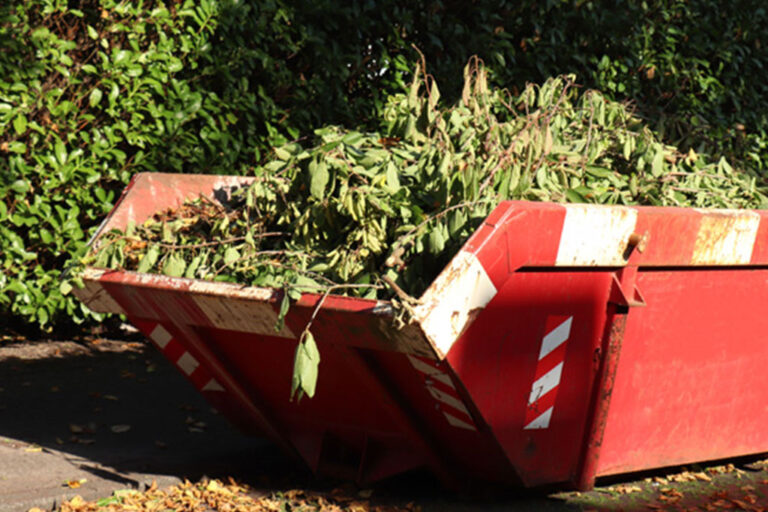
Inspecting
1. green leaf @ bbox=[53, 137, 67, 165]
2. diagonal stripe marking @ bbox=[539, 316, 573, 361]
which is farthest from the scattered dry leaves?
green leaf @ bbox=[53, 137, 67, 165]

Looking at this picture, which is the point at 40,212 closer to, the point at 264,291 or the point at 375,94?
the point at 375,94

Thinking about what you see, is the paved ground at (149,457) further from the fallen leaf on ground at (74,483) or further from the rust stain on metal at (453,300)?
the rust stain on metal at (453,300)

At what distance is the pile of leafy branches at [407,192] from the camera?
3.23 meters

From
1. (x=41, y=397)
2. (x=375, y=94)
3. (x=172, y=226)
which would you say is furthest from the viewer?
(x=375, y=94)

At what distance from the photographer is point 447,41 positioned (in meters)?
6.98

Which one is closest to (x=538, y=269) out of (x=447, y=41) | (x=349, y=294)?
(x=349, y=294)

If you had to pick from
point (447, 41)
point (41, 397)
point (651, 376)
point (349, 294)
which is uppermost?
point (447, 41)

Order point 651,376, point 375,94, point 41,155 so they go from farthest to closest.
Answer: point 375,94 < point 41,155 < point 651,376

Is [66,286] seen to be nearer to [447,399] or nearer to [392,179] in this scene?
[392,179]

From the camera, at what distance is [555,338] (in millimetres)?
3295

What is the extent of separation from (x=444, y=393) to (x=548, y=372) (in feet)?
1.27

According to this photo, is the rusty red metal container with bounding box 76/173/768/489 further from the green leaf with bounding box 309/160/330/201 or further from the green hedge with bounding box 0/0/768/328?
the green hedge with bounding box 0/0/768/328

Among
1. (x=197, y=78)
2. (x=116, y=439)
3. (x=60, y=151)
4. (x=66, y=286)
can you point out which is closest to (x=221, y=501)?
(x=66, y=286)

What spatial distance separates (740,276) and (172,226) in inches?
82.6
